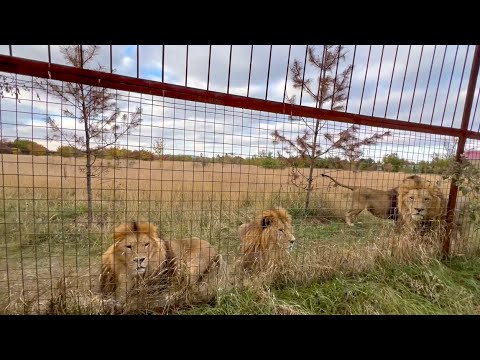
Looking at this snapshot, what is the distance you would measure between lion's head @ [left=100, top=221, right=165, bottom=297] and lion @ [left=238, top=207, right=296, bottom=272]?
1.19m

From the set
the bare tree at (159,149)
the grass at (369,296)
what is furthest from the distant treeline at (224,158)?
the grass at (369,296)

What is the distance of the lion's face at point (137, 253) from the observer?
3.21 m

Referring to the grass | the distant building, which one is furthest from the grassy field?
the distant building

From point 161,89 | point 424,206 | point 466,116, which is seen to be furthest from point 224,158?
point 466,116

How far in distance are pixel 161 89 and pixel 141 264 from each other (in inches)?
73.9

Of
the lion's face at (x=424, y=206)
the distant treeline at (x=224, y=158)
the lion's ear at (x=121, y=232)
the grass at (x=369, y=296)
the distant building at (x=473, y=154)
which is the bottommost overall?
the grass at (x=369, y=296)

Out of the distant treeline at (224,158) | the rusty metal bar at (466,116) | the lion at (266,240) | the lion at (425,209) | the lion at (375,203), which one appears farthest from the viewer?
the lion at (375,203)

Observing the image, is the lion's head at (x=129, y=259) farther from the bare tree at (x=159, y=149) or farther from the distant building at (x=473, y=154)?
the distant building at (x=473, y=154)

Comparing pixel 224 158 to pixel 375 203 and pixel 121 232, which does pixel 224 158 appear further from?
pixel 375 203

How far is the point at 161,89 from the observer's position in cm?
283
